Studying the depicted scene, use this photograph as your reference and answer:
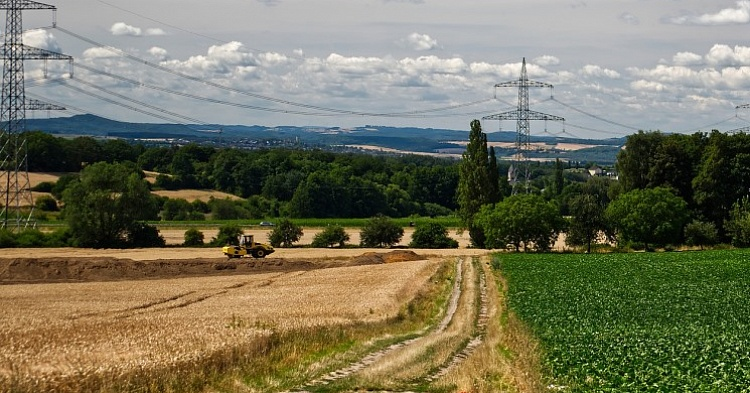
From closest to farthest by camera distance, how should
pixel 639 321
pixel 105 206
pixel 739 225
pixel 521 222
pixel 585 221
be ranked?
pixel 639 321
pixel 521 222
pixel 585 221
pixel 739 225
pixel 105 206

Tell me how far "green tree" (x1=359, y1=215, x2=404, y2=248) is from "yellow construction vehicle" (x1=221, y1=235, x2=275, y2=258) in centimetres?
2412

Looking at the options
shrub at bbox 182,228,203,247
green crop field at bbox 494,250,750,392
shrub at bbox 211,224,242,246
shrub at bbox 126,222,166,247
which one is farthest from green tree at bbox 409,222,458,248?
green crop field at bbox 494,250,750,392

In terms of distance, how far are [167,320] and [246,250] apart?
48.9 meters

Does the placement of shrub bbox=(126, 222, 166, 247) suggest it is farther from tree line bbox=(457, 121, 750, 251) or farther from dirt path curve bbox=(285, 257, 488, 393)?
dirt path curve bbox=(285, 257, 488, 393)

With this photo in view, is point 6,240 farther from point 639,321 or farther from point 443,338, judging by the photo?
point 639,321

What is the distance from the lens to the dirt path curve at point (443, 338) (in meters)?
26.5

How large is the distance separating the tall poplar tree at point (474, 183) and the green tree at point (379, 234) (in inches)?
396

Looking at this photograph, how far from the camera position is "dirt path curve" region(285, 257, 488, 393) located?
26.5 meters

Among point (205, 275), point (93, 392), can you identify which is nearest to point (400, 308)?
point (93, 392)

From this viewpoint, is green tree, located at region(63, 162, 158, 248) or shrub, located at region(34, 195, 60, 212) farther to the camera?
shrub, located at region(34, 195, 60, 212)

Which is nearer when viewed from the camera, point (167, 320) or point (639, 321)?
point (167, 320)

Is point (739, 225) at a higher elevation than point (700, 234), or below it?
higher

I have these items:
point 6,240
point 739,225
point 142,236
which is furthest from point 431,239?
point 6,240

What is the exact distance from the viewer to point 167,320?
1388 inches
